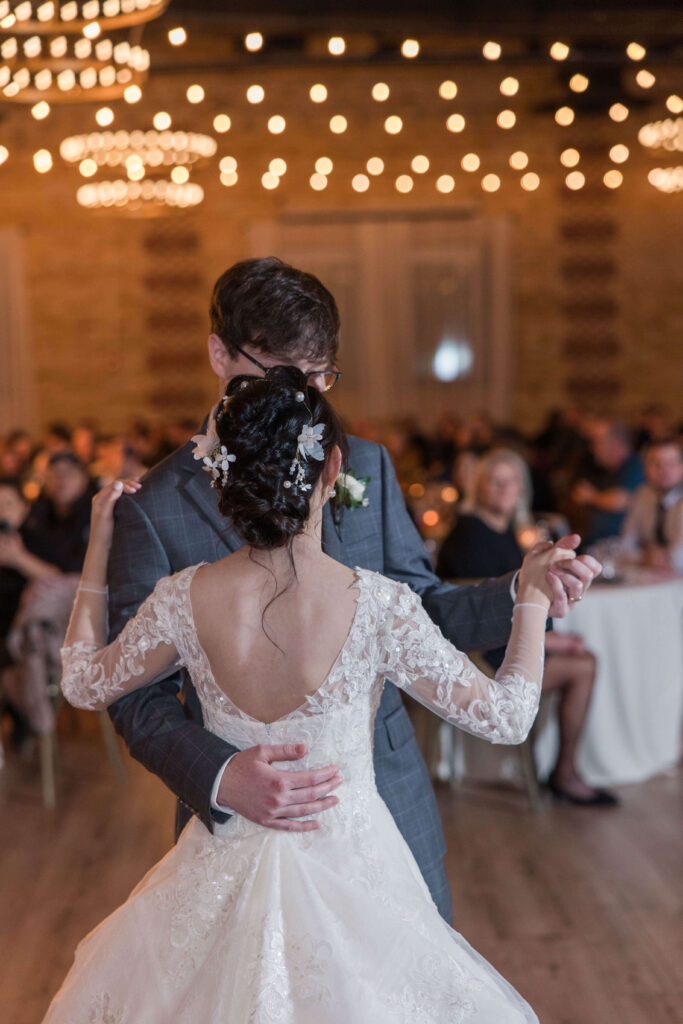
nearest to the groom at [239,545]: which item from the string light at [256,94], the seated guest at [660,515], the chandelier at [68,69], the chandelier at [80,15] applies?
the chandelier at [80,15]

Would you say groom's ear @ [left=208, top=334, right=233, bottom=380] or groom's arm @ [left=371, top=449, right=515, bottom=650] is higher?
groom's ear @ [left=208, top=334, right=233, bottom=380]

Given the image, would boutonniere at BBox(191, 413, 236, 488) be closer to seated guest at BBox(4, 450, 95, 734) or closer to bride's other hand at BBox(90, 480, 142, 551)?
bride's other hand at BBox(90, 480, 142, 551)

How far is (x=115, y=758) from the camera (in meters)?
4.76

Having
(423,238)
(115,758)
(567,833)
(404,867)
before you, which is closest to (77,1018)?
(404,867)

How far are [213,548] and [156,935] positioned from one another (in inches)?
22.7

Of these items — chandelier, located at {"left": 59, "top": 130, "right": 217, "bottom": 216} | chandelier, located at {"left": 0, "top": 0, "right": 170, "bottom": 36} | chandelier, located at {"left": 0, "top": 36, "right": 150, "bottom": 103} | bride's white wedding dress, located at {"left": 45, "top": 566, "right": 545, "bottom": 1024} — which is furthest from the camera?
chandelier, located at {"left": 59, "top": 130, "right": 217, "bottom": 216}

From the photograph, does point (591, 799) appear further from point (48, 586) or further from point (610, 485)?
point (610, 485)

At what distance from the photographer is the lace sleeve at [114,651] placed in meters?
1.56

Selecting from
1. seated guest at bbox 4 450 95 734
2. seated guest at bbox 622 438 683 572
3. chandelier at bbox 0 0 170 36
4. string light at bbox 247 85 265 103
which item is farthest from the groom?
string light at bbox 247 85 265 103

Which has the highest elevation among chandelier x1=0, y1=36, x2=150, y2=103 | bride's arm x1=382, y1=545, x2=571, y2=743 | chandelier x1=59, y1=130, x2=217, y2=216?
chandelier x1=59, y1=130, x2=217, y2=216

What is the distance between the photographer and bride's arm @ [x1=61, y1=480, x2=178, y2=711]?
157cm

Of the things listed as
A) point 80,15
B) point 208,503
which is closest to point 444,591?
point 208,503

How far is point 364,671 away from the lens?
4.99ft

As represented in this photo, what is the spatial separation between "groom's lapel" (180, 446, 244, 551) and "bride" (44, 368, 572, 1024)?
0.16 meters
